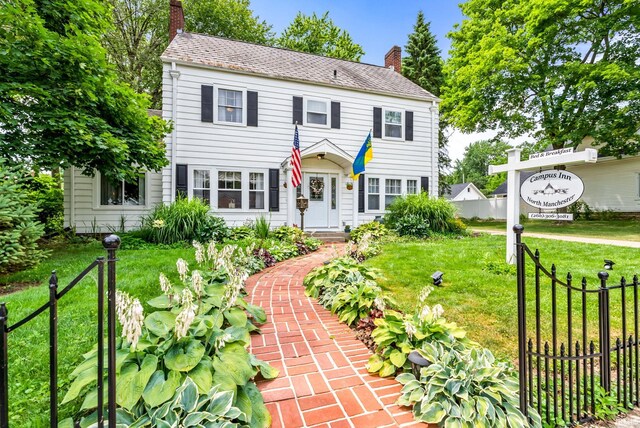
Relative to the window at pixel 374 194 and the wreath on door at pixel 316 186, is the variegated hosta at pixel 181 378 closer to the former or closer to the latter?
the wreath on door at pixel 316 186

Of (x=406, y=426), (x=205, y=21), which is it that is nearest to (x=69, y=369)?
(x=406, y=426)

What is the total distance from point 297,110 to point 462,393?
33.4 ft

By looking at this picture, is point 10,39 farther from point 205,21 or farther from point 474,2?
point 474,2

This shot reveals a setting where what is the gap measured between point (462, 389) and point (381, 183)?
1015cm

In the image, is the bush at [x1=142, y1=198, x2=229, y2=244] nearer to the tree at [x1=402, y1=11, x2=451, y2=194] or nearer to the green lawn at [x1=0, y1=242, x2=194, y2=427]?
the green lawn at [x1=0, y1=242, x2=194, y2=427]

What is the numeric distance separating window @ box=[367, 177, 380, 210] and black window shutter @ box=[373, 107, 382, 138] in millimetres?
1752

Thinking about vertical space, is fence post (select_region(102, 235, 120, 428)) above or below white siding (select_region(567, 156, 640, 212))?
below

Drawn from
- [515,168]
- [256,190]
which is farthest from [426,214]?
[256,190]

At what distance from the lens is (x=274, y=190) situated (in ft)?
34.1

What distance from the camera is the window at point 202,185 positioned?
381 inches

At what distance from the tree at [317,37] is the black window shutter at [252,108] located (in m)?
13.1

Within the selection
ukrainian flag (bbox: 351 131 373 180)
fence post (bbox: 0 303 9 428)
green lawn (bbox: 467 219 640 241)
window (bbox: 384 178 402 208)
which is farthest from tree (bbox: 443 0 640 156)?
fence post (bbox: 0 303 9 428)

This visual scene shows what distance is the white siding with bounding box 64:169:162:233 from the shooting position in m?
9.09

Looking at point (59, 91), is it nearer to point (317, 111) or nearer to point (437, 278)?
point (317, 111)
